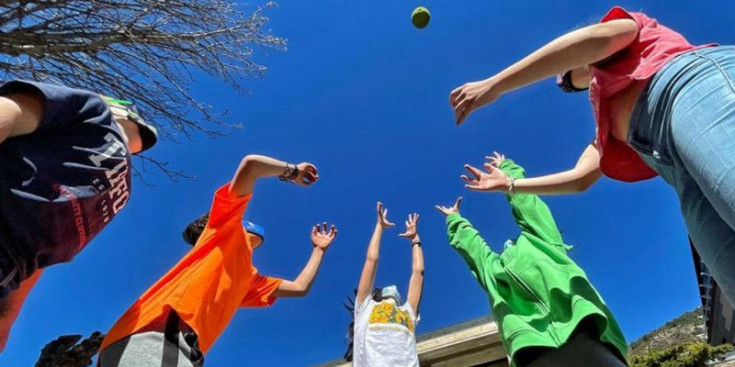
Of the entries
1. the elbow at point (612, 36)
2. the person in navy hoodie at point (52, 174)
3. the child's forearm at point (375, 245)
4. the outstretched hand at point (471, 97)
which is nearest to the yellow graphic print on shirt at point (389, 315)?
the child's forearm at point (375, 245)

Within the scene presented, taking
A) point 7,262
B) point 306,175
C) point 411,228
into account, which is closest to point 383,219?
point 411,228

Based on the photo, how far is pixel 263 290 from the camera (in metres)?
3.14

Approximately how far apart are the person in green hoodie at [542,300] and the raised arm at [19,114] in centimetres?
215

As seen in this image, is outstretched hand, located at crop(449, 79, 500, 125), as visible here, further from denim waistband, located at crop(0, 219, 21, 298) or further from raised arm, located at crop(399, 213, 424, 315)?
raised arm, located at crop(399, 213, 424, 315)

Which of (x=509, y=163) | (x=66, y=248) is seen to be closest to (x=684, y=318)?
(x=509, y=163)

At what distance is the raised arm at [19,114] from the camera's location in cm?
115

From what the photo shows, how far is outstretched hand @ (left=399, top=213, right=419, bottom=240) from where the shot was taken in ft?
16.2

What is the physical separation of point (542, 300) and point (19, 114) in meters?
2.50

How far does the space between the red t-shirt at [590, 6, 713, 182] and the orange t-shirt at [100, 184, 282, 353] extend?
1.75 m

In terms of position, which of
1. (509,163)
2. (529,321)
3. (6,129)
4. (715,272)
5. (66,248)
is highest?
(509,163)

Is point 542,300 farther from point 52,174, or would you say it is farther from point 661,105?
point 52,174

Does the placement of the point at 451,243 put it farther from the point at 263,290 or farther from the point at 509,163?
the point at 263,290

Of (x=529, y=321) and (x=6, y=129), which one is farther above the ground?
(x=6, y=129)

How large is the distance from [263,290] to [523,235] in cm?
171
